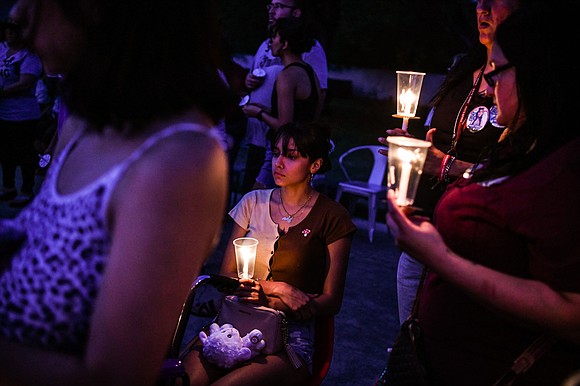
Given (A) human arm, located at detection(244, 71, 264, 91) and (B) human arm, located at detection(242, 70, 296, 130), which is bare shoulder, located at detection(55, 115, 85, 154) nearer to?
(B) human arm, located at detection(242, 70, 296, 130)

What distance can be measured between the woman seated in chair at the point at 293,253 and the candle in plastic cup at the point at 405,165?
1.30 metres

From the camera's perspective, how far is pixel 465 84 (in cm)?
301

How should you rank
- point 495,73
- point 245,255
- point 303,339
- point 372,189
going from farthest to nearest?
point 372,189 < point 303,339 < point 245,255 < point 495,73

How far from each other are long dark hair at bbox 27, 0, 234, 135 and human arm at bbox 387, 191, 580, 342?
0.75 meters

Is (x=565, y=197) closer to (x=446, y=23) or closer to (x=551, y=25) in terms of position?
(x=551, y=25)

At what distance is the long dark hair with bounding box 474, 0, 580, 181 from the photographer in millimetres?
1560

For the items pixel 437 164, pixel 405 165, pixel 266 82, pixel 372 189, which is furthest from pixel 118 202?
pixel 372 189

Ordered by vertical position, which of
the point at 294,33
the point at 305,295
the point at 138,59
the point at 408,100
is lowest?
the point at 305,295

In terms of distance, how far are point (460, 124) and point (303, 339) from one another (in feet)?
4.62

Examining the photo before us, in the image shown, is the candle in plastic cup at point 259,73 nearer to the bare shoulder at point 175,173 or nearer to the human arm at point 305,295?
the human arm at point 305,295

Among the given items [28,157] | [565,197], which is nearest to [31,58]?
[28,157]

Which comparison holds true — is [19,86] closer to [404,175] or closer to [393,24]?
[404,175]

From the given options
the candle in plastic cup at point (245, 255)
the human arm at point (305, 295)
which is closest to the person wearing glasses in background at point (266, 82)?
the human arm at point (305, 295)

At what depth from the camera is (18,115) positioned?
750 centimetres
